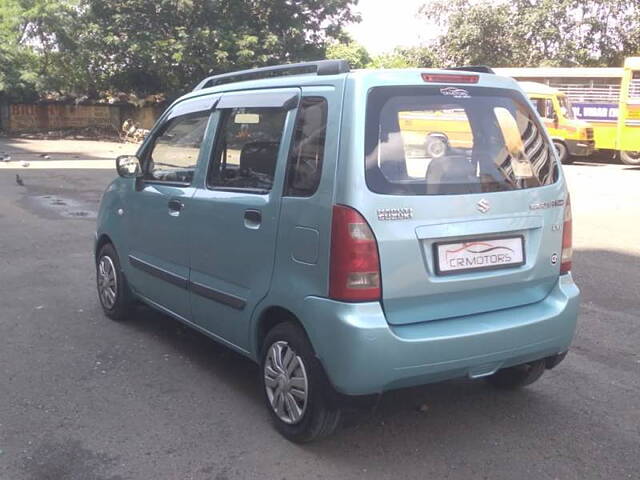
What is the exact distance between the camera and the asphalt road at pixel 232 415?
3268mm

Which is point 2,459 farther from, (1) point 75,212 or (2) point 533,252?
(1) point 75,212

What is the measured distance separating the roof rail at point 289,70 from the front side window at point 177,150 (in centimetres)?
32

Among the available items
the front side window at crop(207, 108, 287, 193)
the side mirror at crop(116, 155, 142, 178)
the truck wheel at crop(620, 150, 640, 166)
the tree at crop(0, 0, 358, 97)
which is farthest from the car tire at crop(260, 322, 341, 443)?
the tree at crop(0, 0, 358, 97)

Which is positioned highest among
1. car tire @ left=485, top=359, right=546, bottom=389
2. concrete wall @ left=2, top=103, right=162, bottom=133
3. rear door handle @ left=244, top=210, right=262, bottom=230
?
concrete wall @ left=2, top=103, right=162, bottom=133

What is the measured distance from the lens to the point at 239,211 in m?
3.78

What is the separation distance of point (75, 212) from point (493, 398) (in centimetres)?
891

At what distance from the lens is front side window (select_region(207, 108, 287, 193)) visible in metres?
3.65

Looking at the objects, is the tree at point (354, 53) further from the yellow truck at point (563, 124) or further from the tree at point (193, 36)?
the yellow truck at point (563, 124)

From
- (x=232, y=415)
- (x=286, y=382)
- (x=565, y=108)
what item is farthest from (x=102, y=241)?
(x=565, y=108)

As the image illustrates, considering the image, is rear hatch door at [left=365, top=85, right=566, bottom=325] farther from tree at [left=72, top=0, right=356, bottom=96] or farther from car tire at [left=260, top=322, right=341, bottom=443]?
tree at [left=72, top=0, right=356, bottom=96]

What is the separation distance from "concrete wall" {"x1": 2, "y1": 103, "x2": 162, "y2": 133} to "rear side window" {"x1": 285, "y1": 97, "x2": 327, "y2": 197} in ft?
101

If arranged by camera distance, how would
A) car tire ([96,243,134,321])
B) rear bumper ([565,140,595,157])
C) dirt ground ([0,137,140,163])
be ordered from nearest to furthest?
car tire ([96,243,134,321]) → rear bumper ([565,140,595,157]) → dirt ground ([0,137,140,163])

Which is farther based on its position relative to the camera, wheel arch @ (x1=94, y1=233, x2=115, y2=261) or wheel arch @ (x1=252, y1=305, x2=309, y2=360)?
wheel arch @ (x1=94, y1=233, x2=115, y2=261)

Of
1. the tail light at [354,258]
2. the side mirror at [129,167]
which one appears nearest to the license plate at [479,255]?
the tail light at [354,258]
